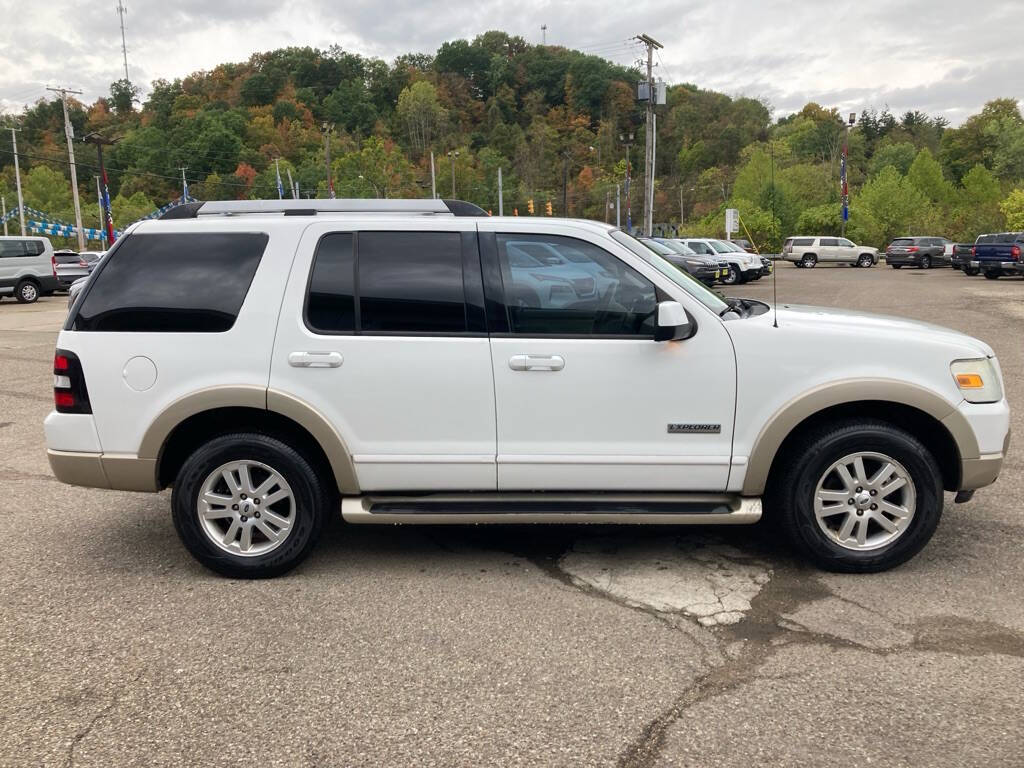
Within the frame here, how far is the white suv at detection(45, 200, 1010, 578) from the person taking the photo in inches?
159

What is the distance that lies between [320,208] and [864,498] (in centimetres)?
318

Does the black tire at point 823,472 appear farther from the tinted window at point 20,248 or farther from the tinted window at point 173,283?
the tinted window at point 20,248

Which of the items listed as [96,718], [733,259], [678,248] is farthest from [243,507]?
[733,259]

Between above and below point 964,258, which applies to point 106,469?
below

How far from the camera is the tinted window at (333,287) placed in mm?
4117

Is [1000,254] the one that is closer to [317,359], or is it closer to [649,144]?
[649,144]

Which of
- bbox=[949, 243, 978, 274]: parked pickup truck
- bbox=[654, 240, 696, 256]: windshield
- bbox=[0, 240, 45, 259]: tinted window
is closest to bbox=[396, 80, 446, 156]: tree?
bbox=[949, 243, 978, 274]: parked pickup truck

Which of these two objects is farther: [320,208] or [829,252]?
[829,252]

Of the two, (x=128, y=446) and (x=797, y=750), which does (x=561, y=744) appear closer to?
(x=797, y=750)

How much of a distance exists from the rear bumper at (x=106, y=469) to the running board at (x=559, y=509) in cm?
104

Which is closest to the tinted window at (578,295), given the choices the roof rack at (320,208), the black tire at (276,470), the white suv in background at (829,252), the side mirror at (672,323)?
the side mirror at (672,323)

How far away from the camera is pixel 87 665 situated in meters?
3.39

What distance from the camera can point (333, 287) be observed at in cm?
415

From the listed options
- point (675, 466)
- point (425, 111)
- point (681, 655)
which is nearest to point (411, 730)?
point (681, 655)
